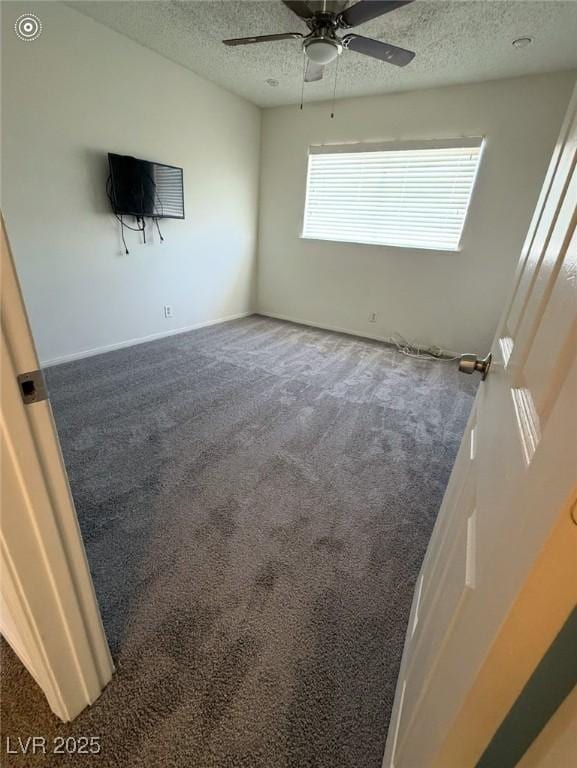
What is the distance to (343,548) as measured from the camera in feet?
4.73

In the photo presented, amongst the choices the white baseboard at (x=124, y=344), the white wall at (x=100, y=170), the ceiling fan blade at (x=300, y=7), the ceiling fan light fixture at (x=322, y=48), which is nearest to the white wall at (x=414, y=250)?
the white wall at (x=100, y=170)

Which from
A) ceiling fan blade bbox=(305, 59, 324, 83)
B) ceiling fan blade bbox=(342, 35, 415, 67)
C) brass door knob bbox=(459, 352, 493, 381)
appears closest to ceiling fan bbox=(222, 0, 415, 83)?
ceiling fan blade bbox=(342, 35, 415, 67)

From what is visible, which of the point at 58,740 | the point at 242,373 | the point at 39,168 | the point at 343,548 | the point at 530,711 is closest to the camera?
the point at 530,711

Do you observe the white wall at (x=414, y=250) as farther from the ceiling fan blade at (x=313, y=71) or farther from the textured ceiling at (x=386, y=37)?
the ceiling fan blade at (x=313, y=71)

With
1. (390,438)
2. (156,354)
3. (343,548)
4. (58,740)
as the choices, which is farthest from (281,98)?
(58,740)

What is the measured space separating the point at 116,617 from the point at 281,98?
481 centimetres

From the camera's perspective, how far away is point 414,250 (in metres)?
3.73

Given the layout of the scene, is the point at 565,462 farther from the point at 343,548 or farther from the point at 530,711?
the point at 343,548

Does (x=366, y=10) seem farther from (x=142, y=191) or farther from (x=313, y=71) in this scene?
(x=142, y=191)

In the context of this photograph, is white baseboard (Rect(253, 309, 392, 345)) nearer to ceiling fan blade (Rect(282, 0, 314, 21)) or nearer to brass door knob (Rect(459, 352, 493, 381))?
ceiling fan blade (Rect(282, 0, 314, 21))

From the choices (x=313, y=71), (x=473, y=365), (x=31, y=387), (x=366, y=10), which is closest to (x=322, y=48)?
(x=366, y=10)

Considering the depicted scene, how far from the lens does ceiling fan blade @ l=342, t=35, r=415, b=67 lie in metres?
2.02

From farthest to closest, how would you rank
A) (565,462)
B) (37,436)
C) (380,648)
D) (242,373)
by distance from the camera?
(242,373) → (380,648) → (37,436) → (565,462)

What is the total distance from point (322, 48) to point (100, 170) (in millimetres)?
1978
